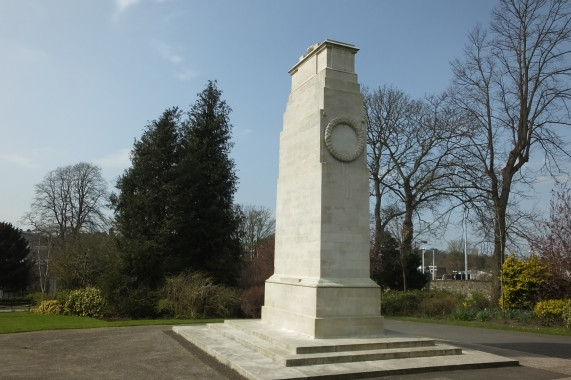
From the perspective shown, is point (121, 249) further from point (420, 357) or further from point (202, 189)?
point (420, 357)

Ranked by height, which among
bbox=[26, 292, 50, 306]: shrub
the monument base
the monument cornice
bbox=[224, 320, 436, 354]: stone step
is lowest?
bbox=[26, 292, 50, 306]: shrub

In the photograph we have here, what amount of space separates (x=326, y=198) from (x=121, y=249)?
12910 mm

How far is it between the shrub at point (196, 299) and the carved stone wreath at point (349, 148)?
10293 mm

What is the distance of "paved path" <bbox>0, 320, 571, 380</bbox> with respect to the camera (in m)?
7.68

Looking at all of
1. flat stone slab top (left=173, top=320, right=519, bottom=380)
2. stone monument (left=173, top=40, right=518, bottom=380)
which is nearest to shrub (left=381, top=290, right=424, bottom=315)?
stone monument (left=173, top=40, right=518, bottom=380)

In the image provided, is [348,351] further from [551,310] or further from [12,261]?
[12,261]

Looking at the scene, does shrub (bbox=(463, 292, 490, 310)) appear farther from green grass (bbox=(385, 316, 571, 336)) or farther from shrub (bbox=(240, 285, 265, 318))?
shrub (bbox=(240, 285, 265, 318))

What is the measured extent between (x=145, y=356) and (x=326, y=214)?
16.0ft

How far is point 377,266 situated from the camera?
2722cm

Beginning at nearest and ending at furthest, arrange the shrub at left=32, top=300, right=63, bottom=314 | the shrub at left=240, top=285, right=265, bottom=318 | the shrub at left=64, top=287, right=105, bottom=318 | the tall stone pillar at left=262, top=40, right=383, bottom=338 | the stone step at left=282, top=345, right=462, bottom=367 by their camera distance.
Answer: the stone step at left=282, top=345, right=462, bottom=367, the tall stone pillar at left=262, top=40, right=383, bottom=338, the shrub at left=64, top=287, right=105, bottom=318, the shrub at left=32, top=300, right=63, bottom=314, the shrub at left=240, top=285, right=265, bottom=318

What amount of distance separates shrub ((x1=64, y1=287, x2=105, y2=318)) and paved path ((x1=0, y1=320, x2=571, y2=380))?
5.89m

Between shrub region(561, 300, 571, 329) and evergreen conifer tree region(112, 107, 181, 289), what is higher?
evergreen conifer tree region(112, 107, 181, 289)

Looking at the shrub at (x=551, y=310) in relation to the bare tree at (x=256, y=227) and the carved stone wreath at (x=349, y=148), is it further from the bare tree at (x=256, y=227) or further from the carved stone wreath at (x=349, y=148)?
the bare tree at (x=256, y=227)

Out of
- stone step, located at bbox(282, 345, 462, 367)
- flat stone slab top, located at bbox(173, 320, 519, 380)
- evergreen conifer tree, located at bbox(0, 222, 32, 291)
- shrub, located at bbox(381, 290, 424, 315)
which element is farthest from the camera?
evergreen conifer tree, located at bbox(0, 222, 32, 291)
